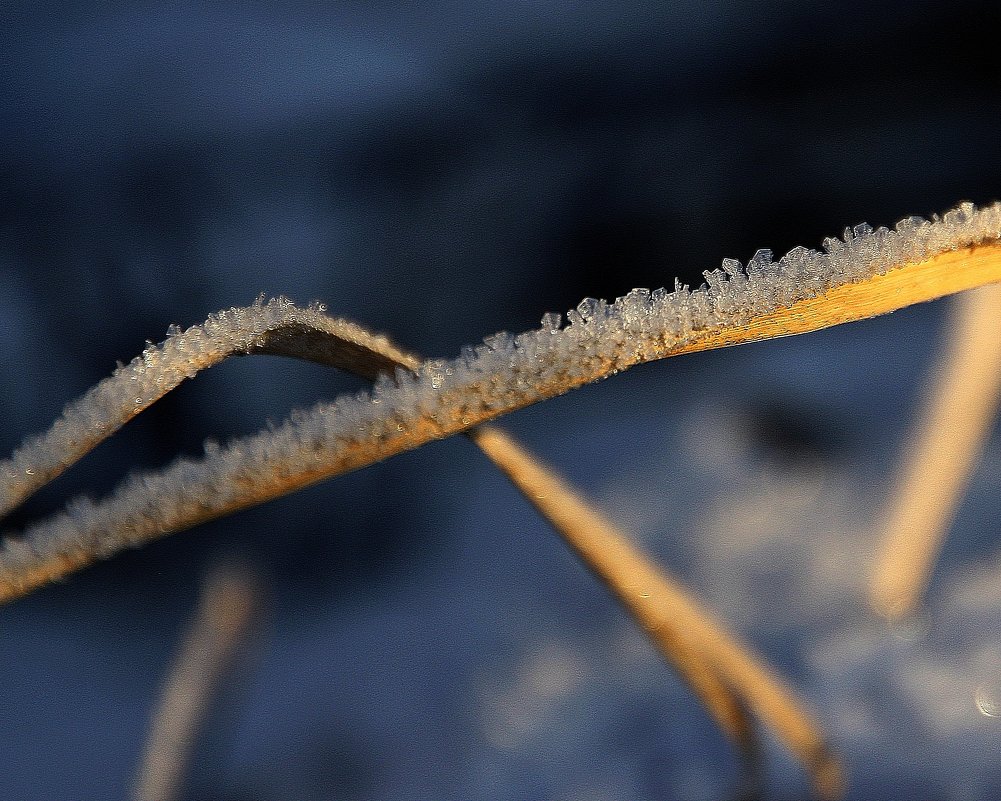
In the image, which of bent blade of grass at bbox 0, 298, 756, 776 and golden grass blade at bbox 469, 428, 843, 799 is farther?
golden grass blade at bbox 469, 428, 843, 799

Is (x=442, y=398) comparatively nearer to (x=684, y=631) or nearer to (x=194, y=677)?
(x=684, y=631)

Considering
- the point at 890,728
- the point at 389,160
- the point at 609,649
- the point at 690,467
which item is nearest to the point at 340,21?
the point at 389,160

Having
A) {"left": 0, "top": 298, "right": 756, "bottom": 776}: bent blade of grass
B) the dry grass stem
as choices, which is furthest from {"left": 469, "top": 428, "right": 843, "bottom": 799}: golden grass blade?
{"left": 0, "top": 298, "right": 756, "bottom": 776}: bent blade of grass

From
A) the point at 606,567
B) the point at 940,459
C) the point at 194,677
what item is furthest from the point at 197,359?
the point at 940,459

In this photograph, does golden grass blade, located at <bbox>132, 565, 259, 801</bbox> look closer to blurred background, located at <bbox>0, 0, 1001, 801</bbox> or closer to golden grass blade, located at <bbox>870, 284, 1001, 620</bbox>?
blurred background, located at <bbox>0, 0, 1001, 801</bbox>

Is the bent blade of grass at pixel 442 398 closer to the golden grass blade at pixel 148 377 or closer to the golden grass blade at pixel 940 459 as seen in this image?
the golden grass blade at pixel 148 377

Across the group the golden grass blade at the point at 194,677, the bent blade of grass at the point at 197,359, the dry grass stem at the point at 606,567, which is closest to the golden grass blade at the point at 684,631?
the dry grass stem at the point at 606,567

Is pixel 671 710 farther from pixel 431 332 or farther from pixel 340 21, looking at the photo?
pixel 340 21
